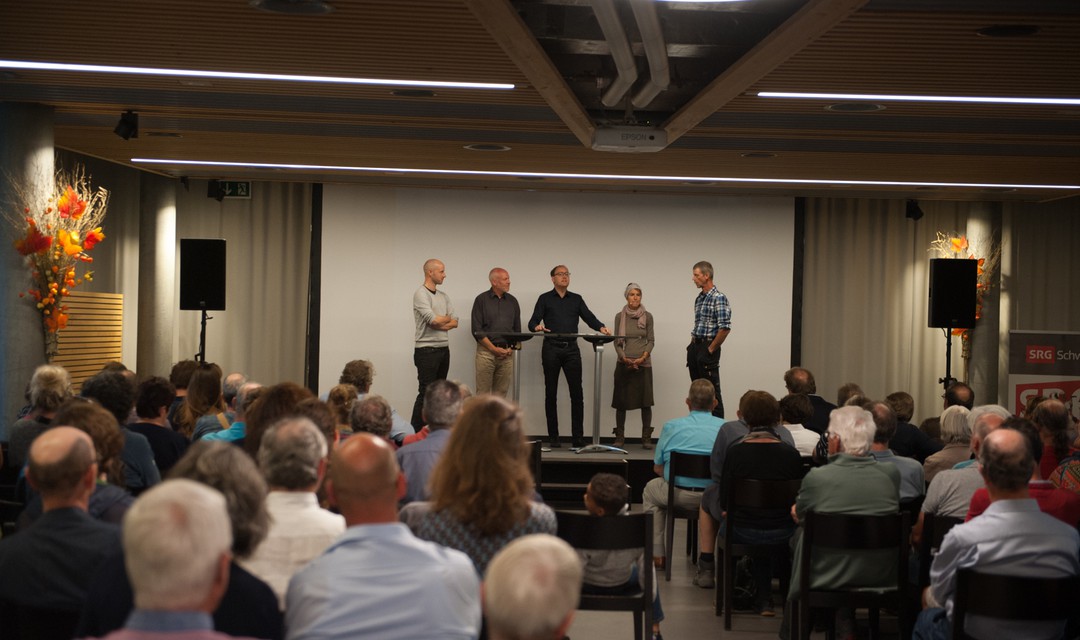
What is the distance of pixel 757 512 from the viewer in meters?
5.95

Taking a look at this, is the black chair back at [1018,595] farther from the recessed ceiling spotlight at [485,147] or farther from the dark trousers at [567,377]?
the dark trousers at [567,377]

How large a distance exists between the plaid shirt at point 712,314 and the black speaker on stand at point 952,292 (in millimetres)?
2252

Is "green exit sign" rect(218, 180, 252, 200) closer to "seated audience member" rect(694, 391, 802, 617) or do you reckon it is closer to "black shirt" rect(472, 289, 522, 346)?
"black shirt" rect(472, 289, 522, 346)

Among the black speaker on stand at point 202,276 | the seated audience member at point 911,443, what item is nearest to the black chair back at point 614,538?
the seated audience member at point 911,443

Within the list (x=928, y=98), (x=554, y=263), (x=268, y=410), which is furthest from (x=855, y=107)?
(x=554, y=263)

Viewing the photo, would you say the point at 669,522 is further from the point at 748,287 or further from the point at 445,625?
the point at 748,287

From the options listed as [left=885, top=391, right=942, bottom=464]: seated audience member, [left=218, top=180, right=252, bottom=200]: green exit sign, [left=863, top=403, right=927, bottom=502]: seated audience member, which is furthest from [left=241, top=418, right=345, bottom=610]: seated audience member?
[left=218, top=180, right=252, bottom=200]: green exit sign

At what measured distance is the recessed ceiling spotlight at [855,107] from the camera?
721 centimetres

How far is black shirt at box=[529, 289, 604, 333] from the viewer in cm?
1149

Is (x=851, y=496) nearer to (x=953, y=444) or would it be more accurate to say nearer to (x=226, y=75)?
(x=953, y=444)

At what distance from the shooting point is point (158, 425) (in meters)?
5.21

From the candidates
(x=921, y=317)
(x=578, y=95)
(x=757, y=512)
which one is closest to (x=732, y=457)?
(x=757, y=512)

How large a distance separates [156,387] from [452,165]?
19.0 ft

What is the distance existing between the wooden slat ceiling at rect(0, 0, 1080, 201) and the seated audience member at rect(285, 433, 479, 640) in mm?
2810
